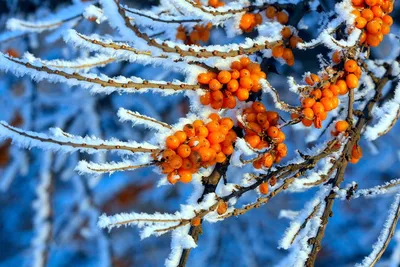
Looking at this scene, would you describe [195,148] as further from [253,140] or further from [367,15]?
[367,15]

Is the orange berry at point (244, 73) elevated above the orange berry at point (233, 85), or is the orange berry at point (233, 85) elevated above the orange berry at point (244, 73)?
the orange berry at point (244, 73)

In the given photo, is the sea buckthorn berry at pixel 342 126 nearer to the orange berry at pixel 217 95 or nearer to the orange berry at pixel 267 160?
the orange berry at pixel 267 160


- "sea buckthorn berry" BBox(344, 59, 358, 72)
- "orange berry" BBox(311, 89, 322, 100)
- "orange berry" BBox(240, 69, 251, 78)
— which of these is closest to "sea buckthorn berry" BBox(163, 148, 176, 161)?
"orange berry" BBox(240, 69, 251, 78)

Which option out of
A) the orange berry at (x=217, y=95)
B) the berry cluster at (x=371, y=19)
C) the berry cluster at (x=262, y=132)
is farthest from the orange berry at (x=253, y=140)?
the berry cluster at (x=371, y=19)

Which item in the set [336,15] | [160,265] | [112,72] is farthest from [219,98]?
[160,265]

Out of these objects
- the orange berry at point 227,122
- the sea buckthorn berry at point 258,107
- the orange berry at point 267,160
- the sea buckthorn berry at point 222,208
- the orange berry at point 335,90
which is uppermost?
the orange berry at point 335,90

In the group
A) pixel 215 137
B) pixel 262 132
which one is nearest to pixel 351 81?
pixel 262 132

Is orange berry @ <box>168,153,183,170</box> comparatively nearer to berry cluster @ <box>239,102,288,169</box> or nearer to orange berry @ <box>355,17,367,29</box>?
berry cluster @ <box>239,102,288,169</box>
